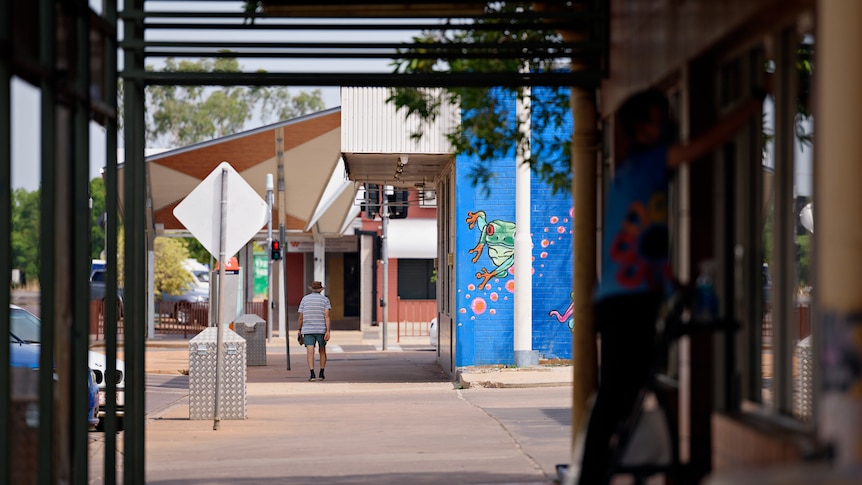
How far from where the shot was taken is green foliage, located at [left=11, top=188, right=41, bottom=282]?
6.00 metres

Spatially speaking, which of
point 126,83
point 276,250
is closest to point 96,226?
point 276,250

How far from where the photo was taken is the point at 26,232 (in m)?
6.21

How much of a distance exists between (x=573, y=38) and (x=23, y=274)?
3717 mm

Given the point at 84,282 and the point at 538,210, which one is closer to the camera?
the point at 84,282

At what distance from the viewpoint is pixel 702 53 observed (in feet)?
18.0

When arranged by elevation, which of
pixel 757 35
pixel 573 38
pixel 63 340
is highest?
pixel 573 38

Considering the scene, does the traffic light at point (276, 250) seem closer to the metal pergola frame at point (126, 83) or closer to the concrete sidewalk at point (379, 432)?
the concrete sidewalk at point (379, 432)

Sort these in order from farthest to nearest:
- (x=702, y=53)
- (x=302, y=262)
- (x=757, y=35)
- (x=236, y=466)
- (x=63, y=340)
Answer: (x=302, y=262), (x=236, y=466), (x=63, y=340), (x=702, y=53), (x=757, y=35)

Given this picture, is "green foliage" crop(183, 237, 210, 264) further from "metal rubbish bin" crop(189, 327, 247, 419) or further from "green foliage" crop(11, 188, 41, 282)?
"green foliage" crop(11, 188, 41, 282)

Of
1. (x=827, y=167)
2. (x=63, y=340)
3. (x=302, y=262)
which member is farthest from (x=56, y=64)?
(x=302, y=262)

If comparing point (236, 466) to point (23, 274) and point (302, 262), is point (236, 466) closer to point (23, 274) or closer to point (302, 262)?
A: point (23, 274)

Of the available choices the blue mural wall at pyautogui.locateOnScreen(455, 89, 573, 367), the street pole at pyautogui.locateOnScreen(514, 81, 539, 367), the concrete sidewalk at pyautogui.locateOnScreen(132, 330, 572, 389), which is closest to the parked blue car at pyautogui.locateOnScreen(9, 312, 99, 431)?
the concrete sidewalk at pyautogui.locateOnScreen(132, 330, 572, 389)

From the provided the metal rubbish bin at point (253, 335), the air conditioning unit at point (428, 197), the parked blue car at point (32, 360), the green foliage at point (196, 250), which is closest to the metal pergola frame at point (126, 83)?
the parked blue car at point (32, 360)

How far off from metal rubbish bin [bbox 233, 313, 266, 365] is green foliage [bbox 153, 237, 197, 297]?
90.3 ft
